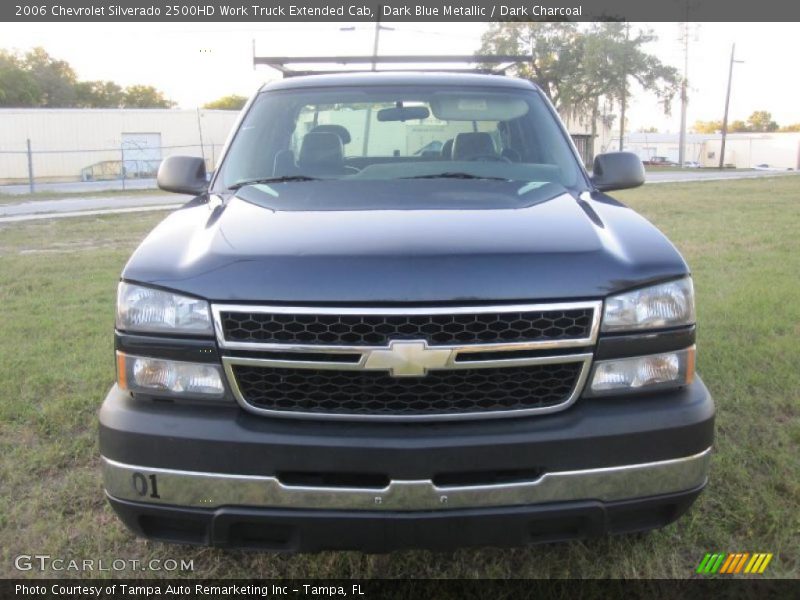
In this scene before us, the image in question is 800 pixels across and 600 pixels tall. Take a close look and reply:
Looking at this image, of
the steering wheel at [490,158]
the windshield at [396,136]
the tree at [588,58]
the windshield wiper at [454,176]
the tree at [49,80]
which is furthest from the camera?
the tree at [49,80]

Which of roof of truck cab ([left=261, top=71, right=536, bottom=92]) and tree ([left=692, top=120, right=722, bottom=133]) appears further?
tree ([left=692, top=120, right=722, bottom=133])

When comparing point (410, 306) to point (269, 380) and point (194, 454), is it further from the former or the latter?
point (194, 454)

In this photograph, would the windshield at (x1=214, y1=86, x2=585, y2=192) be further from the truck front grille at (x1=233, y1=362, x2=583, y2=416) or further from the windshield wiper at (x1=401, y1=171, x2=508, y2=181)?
the truck front grille at (x1=233, y1=362, x2=583, y2=416)

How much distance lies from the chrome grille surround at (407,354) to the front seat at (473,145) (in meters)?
1.56

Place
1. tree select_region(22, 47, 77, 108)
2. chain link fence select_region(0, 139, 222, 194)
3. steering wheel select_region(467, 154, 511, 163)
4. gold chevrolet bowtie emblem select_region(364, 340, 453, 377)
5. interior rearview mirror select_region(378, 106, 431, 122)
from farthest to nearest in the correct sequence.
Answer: tree select_region(22, 47, 77, 108) < chain link fence select_region(0, 139, 222, 194) < interior rearview mirror select_region(378, 106, 431, 122) < steering wheel select_region(467, 154, 511, 163) < gold chevrolet bowtie emblem select_region(364, 340, 453, 377)

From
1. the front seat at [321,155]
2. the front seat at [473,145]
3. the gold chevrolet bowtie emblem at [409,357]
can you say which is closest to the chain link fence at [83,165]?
the front seat at [321,155]

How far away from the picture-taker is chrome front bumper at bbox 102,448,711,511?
2098 millimetres

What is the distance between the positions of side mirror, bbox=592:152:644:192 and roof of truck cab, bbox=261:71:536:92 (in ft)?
2.07

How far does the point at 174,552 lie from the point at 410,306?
4.94 feet

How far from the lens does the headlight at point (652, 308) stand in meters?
2.19

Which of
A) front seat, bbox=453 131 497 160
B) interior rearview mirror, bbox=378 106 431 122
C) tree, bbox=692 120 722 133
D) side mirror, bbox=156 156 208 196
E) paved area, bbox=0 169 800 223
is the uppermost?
tree, bbox=692 120 722 133

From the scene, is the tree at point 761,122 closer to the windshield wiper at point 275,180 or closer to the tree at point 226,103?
the tree at point 226,103

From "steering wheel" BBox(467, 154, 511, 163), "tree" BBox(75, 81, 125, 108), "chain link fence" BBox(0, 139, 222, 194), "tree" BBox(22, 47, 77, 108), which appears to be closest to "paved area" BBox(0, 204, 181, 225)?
"steering wheel" BBox(467, 154, 511, 163)

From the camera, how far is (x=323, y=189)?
3004 mm
